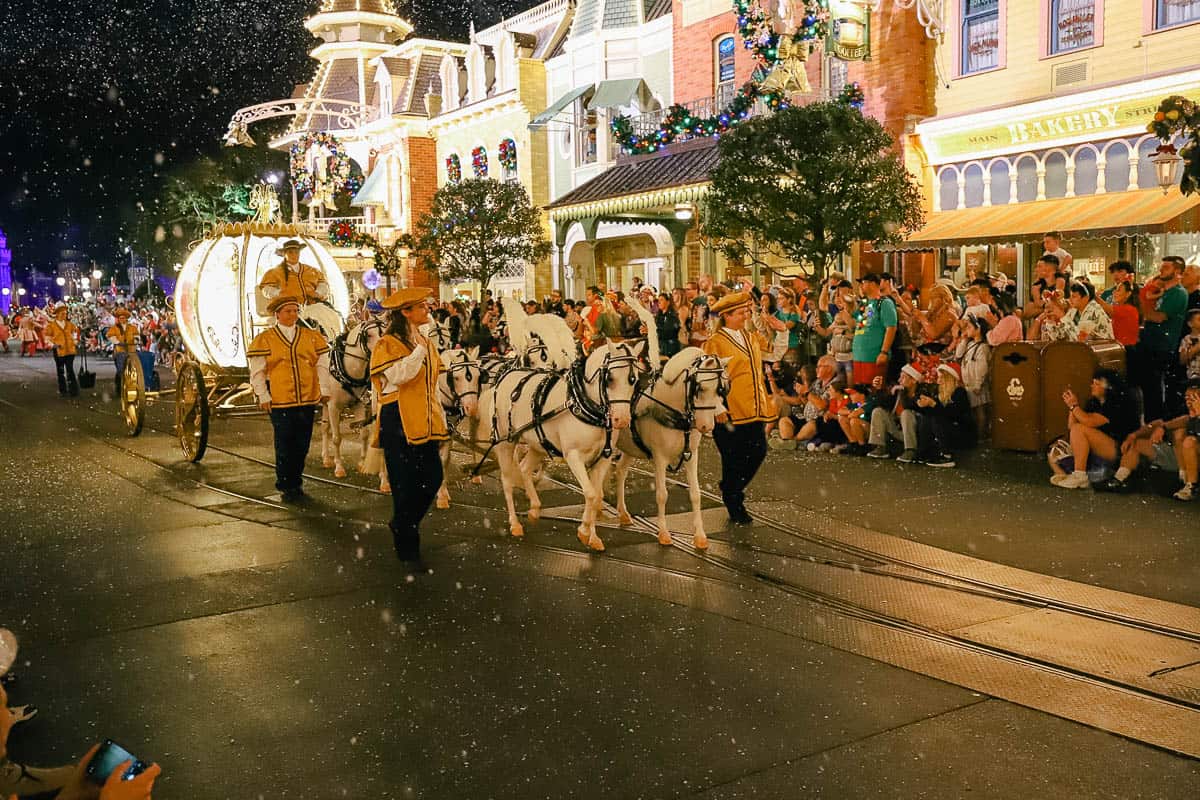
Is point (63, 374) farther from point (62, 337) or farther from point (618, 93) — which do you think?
point (618, 93)

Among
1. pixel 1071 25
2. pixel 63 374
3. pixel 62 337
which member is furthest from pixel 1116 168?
pixel 63 374

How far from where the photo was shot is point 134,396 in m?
15.2

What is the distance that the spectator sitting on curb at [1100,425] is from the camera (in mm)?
10023

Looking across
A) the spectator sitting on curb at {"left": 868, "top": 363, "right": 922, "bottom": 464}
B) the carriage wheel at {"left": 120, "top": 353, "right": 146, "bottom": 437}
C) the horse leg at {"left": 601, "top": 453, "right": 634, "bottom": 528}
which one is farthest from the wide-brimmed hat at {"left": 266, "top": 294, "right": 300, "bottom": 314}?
the spectator sitting on curb at {"left": 868, "top": 363, "right": 922, "bottom": 464}

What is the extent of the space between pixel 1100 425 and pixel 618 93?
1813 centimetres

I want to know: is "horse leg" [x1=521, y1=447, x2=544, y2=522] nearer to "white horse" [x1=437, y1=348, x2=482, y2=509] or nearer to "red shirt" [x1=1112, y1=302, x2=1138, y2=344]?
"white horse" [x1=437, y1=348, x2=482, y2=509]

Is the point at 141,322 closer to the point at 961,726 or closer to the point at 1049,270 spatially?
the point at 1049,270

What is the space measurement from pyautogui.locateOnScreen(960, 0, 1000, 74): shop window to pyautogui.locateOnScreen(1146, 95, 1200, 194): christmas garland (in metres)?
10.5

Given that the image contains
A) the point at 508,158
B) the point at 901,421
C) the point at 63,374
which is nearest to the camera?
the point at 901,421

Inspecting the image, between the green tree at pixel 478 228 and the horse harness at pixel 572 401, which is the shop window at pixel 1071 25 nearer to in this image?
the horse harness at pixel 572 401

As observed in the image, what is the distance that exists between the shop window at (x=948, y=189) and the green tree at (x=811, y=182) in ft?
13.0

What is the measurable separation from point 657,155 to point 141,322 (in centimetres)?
2007

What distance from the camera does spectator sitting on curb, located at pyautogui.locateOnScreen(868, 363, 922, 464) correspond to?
1170 cm

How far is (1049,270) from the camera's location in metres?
12.2
